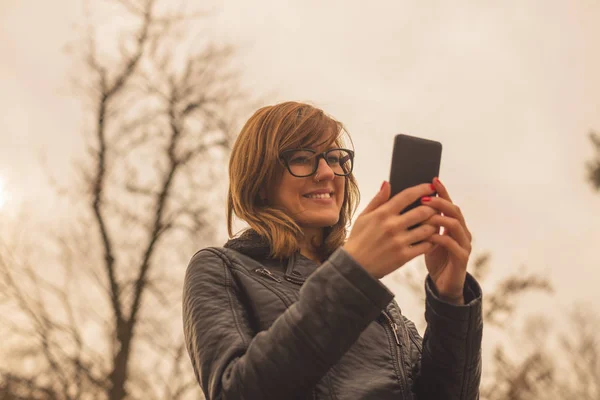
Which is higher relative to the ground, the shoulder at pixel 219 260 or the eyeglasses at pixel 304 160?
the eyeglasses at pixel 304 160

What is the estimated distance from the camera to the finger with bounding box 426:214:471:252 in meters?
1.31

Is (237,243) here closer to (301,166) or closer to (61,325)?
(301,166)

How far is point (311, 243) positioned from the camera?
189cm

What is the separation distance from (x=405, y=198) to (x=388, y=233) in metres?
0.10

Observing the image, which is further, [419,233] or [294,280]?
[294,280]

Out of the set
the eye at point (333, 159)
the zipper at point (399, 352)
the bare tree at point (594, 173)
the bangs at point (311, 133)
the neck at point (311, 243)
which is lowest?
the zipper at point (399, 352)

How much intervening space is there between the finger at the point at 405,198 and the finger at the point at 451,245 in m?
0.10

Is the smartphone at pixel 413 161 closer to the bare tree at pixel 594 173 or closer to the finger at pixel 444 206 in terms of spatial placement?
the finger at pixel 444 206

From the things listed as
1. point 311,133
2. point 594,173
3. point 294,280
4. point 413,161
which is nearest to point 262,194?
point 311,133

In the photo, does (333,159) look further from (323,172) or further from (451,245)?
(451,245)

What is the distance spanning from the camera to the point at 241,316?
1.44m

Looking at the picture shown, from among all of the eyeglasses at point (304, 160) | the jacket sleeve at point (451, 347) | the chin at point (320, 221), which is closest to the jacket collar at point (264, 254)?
the chin at point (320, 221)

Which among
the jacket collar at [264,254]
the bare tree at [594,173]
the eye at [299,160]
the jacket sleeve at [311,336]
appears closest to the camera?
the jacket sleeve at [311,336]

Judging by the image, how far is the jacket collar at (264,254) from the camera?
1.68m
